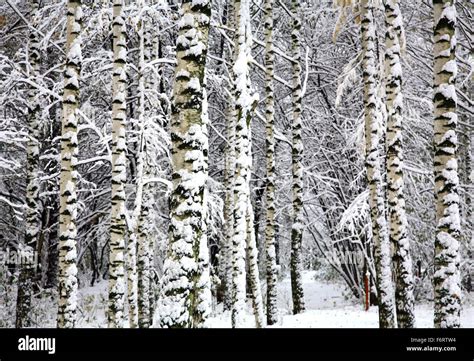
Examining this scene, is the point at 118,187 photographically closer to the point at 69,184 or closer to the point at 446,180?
the point at 69,184

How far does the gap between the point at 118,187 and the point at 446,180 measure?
5925 mm

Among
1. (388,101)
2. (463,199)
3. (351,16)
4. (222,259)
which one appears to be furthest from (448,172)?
(222,259)

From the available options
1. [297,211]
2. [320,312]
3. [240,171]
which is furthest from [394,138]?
[320,312]

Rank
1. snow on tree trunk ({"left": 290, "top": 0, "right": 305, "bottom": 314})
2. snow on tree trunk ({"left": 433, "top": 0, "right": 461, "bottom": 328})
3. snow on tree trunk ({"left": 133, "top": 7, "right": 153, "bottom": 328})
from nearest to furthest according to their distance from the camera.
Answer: snow on tree trunk ({"left": 433, "top": 0, "right": 461, "bottom": 328})
snow on tree trunk ({"left": 133, "top": 7, "right": 153, "bottom": 328})
snow on tree trunk ({"left": 290, "top": 0, "right": 305, "bottom": 314})

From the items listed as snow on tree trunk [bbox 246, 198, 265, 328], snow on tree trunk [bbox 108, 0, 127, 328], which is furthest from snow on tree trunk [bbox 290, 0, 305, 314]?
snow on tree trunk [bbox 108, 0, 127, 328]

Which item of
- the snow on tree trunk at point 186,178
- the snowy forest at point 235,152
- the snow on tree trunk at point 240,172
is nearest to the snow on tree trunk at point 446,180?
the snowy forest at point 235,152

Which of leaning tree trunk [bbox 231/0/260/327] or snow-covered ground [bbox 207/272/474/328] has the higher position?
leaning tree trunk [bbox 231/0/260/327]

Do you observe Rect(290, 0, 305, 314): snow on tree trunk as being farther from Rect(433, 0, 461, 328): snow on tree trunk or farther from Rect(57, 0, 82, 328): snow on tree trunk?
Rect(433, 0, 461, 328): snow on tree trunk

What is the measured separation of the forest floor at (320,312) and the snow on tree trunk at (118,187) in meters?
2.03

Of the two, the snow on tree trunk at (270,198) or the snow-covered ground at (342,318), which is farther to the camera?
the snow on tree trunk at (270,198)

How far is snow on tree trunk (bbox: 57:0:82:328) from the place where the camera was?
7.89m

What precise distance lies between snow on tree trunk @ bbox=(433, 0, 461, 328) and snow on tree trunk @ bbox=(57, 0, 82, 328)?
19.5ft

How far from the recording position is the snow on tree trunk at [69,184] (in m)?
7.89

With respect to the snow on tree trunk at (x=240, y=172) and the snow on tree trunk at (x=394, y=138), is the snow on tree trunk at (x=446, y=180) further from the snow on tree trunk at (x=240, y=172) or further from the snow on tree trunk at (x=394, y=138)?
the snow on tree trunk at (x=240, y=172)
